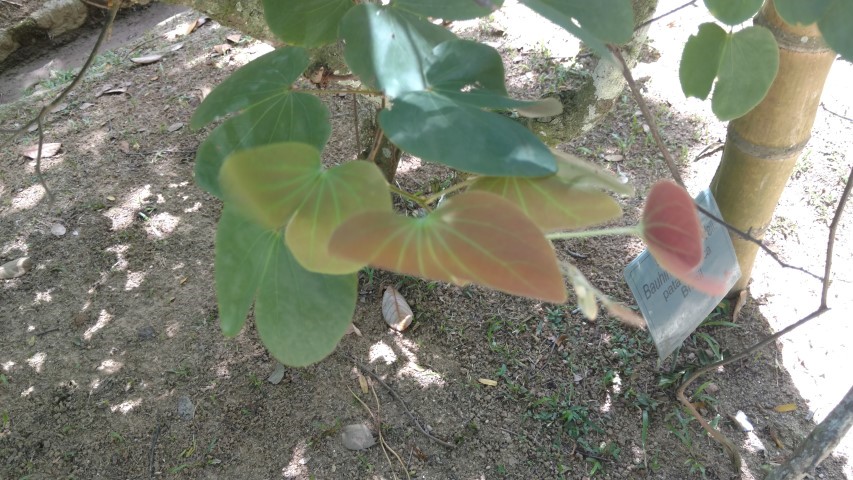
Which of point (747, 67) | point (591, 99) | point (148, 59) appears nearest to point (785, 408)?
point (591, 99)

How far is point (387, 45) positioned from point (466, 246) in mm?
241

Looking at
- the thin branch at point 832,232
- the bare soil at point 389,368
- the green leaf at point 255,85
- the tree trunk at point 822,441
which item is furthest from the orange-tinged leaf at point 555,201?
the bare soil at point 389,368

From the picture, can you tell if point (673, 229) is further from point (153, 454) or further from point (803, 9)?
point (153, 454)

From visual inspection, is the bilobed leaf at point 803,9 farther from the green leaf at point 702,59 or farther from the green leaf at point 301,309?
the green leaf at point 301,309

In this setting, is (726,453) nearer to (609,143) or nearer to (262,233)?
(609,143)

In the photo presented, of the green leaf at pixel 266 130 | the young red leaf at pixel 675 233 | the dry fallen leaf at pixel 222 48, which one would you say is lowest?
the dry fallen leaf at pixel 222 48

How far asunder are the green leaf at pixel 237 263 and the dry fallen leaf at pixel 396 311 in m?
1.25

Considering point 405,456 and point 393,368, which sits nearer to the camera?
point 405,456

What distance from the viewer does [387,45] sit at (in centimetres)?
58

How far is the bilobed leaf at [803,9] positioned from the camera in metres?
0.62

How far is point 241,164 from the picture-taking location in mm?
466

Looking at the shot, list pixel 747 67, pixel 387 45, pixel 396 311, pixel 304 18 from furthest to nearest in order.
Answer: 1. pixel 396 311
2. pixel 747 67
3. pixel 304 18
4. pixel 387 45

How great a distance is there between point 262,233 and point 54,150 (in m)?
2.41

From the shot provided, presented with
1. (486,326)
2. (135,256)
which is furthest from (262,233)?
(135,256)
